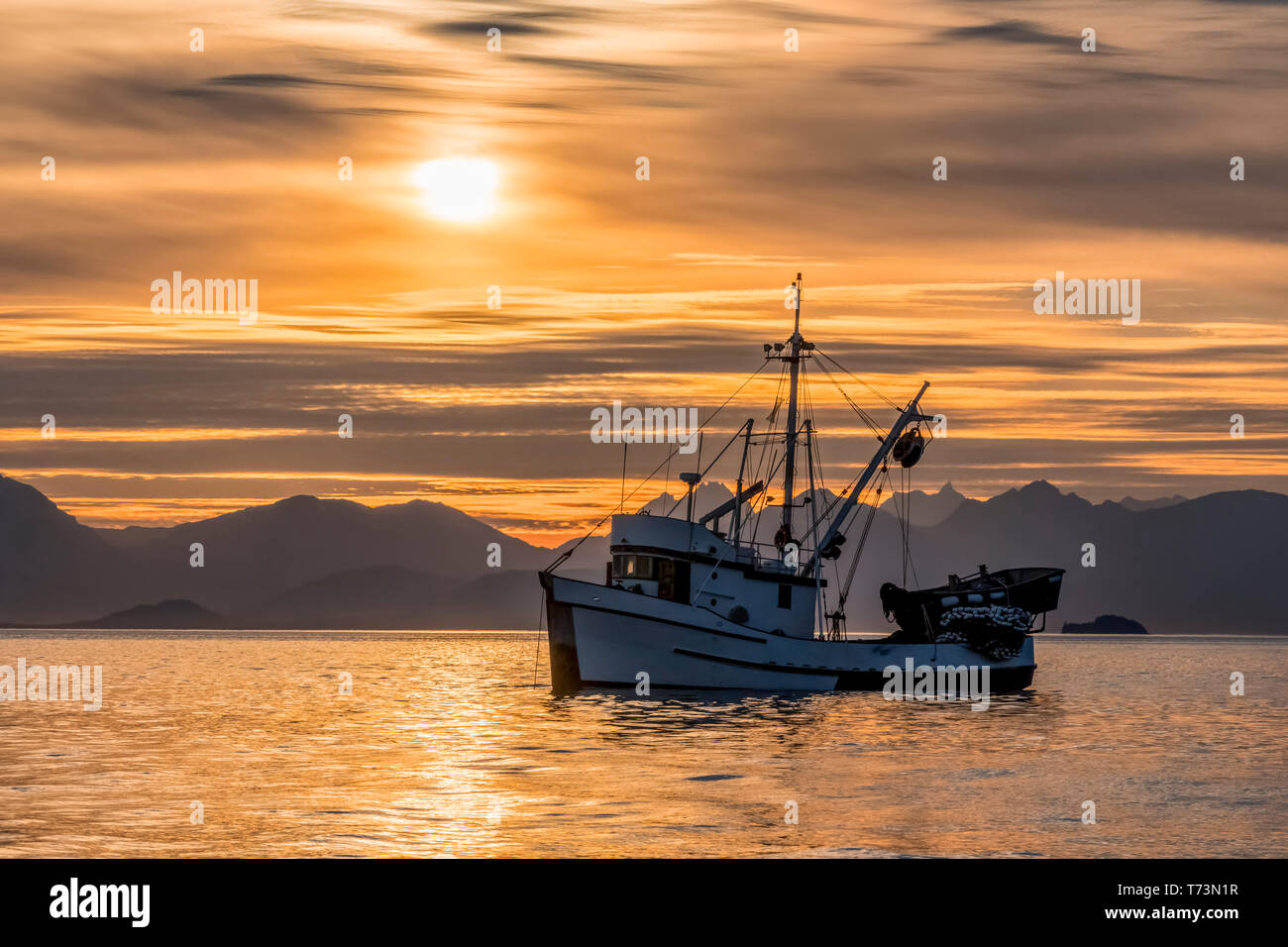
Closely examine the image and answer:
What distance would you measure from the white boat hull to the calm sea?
4.30ft

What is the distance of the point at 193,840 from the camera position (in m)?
26.3

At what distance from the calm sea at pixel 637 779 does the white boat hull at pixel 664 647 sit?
1311 millimetres

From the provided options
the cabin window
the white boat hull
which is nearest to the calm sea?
the white boat hull

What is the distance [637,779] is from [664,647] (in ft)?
79.7

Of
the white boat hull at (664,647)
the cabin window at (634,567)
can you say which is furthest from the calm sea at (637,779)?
the cabin window at (634,567)

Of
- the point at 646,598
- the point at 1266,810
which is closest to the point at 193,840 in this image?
the point at 1266,810

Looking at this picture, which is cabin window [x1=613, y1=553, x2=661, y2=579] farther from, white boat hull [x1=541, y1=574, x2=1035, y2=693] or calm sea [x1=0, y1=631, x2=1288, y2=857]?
calm sea [x1=0, y1=631, x2=1288, y2=857]

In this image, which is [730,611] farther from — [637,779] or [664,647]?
[637,779]

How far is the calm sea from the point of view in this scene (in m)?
27.2

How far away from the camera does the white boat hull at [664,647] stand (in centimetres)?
6094

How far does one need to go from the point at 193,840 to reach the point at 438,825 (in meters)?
5.00

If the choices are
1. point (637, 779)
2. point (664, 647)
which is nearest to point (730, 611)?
point (664, 647)

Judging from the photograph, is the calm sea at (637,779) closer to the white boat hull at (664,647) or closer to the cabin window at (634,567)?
the white boat hull at (664,647)
